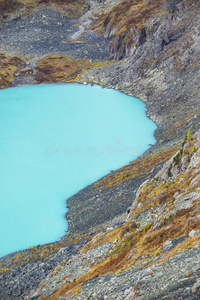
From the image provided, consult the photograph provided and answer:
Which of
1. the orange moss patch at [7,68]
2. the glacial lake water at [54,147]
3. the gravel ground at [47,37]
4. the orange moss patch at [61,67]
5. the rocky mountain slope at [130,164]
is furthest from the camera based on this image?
the gravel ground at [47,37]

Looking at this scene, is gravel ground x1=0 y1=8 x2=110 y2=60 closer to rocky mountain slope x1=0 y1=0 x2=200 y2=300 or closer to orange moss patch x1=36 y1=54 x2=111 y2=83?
rocky mountain slope x1=0 y1=0 x2=200 y2=300

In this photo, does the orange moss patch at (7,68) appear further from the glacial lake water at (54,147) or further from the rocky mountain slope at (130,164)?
the glacial lake water at (54,147)

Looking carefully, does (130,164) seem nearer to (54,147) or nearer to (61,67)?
(54,147)

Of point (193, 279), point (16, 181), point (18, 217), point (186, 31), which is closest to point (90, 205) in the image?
point (18, 217)

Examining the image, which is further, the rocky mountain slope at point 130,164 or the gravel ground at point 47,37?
the gravel ground at point 47,37

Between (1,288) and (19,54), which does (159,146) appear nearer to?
(1,288)

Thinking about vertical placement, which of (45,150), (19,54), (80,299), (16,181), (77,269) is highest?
(19,54)

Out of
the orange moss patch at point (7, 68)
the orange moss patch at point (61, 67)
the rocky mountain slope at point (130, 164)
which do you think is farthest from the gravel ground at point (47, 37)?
the orange moss patch at point (7, 68)
